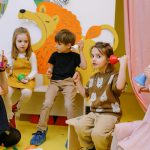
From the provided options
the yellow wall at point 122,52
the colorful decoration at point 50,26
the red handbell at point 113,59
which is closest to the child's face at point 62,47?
the colorful decoration at point 50,26

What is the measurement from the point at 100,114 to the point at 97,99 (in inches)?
3.2

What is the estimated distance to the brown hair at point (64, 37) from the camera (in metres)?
2.12

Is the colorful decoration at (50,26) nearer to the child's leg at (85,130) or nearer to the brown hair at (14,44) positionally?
the brown hair at (14,44)

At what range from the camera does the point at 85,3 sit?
7.39 ft

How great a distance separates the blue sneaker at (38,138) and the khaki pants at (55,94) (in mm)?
38

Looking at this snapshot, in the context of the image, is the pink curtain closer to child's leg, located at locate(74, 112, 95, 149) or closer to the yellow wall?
child's leg, located at locate(74, 112, 95, 149)

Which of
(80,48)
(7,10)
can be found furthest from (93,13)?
(7,10)

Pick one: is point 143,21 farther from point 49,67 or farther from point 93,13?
point 49,67

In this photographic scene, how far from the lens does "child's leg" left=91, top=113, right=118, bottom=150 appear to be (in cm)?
165

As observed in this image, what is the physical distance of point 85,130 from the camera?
67.2 inches

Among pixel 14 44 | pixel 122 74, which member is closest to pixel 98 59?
pixel 122 74

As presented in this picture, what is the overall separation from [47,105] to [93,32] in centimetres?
59

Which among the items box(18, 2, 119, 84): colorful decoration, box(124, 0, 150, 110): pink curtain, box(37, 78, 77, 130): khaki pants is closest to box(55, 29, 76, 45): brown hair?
box(18, 2, 119, 84): colorful decoration

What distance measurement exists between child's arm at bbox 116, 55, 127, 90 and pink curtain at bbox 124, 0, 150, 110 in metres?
0.37
